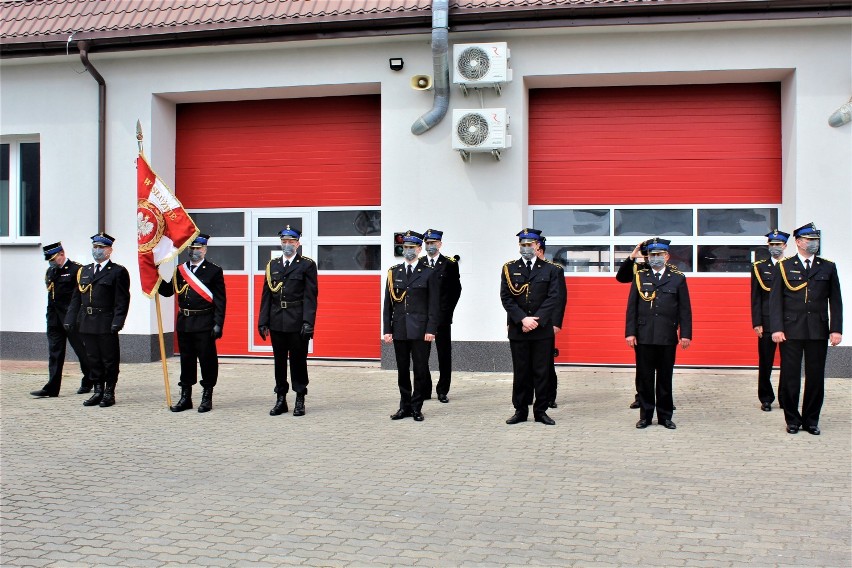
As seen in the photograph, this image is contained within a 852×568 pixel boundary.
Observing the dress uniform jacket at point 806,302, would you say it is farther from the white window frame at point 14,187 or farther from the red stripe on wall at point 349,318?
the white window frame at point 14,187

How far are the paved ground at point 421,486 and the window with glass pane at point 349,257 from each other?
3458 millimetres

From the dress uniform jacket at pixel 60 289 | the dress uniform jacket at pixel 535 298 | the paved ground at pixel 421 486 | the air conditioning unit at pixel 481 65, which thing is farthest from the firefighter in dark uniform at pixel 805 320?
the dress uniform jacket at pixel 60 289

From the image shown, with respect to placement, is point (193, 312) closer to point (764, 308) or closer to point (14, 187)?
point (764, 308)

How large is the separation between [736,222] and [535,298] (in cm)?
501

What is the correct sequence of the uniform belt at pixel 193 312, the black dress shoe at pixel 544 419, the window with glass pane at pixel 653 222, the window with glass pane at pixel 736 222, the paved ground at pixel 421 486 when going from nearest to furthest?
the paved ground at pixel 421 486 → the black dress shoe at pixel 544 419 → the uniform belt at pixel 193 312 → the window with glass pane at pixel 736 222 → the window with glass pane at pixel 653 222

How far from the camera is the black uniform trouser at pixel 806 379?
7.97 meters

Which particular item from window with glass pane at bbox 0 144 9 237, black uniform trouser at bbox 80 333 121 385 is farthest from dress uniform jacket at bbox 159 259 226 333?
window with glass pane at bbox 0 144 9 237

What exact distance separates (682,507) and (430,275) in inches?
159

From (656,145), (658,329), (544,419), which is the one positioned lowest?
(544,419)

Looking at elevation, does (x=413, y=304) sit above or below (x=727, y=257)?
below

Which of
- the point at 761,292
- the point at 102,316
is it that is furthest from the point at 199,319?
the point at 761,292

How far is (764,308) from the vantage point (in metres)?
9.05

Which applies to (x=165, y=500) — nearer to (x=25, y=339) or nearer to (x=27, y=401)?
(x=27, y=401)

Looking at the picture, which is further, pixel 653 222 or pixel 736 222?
pixel 653 222
